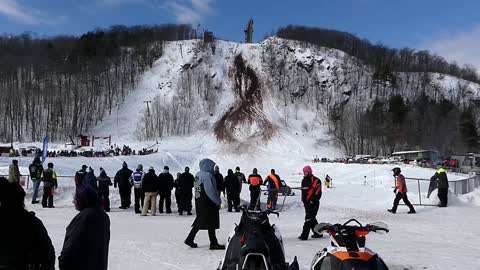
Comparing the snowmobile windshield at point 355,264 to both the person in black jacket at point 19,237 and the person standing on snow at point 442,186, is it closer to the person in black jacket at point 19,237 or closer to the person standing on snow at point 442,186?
the person in black jacket at point 19,237

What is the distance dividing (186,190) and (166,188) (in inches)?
42.3

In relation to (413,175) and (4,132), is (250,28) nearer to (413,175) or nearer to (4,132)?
(4,132)

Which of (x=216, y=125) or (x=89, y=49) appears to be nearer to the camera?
(x=216, y=125)

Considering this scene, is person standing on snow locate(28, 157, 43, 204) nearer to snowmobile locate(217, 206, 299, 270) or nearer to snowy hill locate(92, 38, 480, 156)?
snowmobile locate(217, 206, 299, 270)

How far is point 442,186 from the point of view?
1847 cm

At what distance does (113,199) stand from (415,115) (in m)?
81.4

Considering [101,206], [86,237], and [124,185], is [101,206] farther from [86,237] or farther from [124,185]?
[124,185]

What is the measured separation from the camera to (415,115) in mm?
89875

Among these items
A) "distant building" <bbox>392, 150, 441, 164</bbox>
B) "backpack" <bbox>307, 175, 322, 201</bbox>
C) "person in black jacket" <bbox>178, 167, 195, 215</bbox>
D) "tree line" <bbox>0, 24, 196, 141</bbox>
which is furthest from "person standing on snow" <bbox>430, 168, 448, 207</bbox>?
"tree line" <bbox>0, 24, 196, 141</bbox>

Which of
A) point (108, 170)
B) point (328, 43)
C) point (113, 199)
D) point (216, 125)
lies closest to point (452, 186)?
point (113, 199)

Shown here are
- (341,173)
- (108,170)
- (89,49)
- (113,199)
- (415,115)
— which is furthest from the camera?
(89,49)

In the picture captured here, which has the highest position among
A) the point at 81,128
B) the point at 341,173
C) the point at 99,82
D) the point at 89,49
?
the point at 89,49

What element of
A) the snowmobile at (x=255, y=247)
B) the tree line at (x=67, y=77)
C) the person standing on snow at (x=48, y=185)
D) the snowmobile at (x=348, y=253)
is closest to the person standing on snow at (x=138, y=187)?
the person standing on snow at (x=48, y=185)

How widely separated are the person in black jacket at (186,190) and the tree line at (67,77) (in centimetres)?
7338
